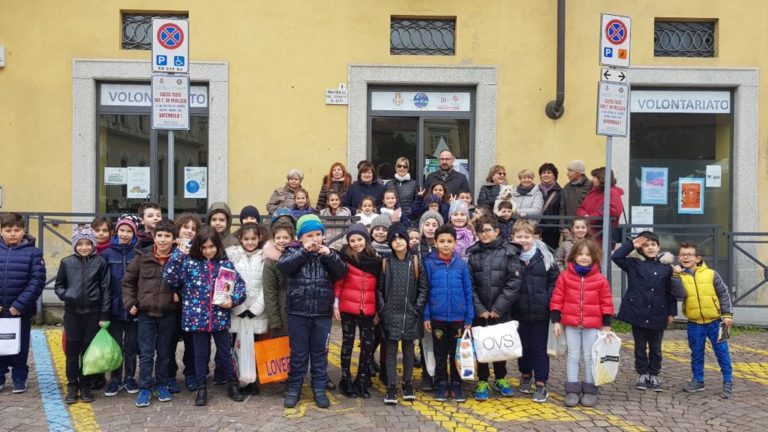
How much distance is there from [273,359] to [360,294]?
0.92 meters

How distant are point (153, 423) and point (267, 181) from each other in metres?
5.50

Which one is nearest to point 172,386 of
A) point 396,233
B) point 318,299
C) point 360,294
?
point 318,299

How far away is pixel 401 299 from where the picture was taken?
5.92 meters

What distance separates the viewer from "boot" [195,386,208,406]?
574 centimetres

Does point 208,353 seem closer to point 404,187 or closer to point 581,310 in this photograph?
point 581,310

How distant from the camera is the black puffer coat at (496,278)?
6000 mm

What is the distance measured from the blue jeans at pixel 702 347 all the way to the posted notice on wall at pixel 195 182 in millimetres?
6838

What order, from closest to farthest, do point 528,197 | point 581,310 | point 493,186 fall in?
point 581,310 → point 528,197 → point 493,186

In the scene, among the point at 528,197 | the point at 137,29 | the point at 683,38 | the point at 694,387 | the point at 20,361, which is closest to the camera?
the point at 20,361

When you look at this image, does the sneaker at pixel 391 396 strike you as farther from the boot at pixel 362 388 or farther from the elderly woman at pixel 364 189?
the elderly woman at pixel 364 189

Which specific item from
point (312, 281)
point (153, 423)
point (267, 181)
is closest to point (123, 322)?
point (153, 423)

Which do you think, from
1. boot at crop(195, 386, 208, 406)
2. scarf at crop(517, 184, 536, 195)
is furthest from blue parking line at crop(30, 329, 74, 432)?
scarf at crop(517, 184, 536, 195)

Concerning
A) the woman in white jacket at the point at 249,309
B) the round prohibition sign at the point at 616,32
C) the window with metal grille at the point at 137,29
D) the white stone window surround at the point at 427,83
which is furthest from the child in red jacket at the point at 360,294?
the window with metal grille at the point at 137,29

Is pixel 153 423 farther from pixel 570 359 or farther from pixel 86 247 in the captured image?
pixel 570 359
